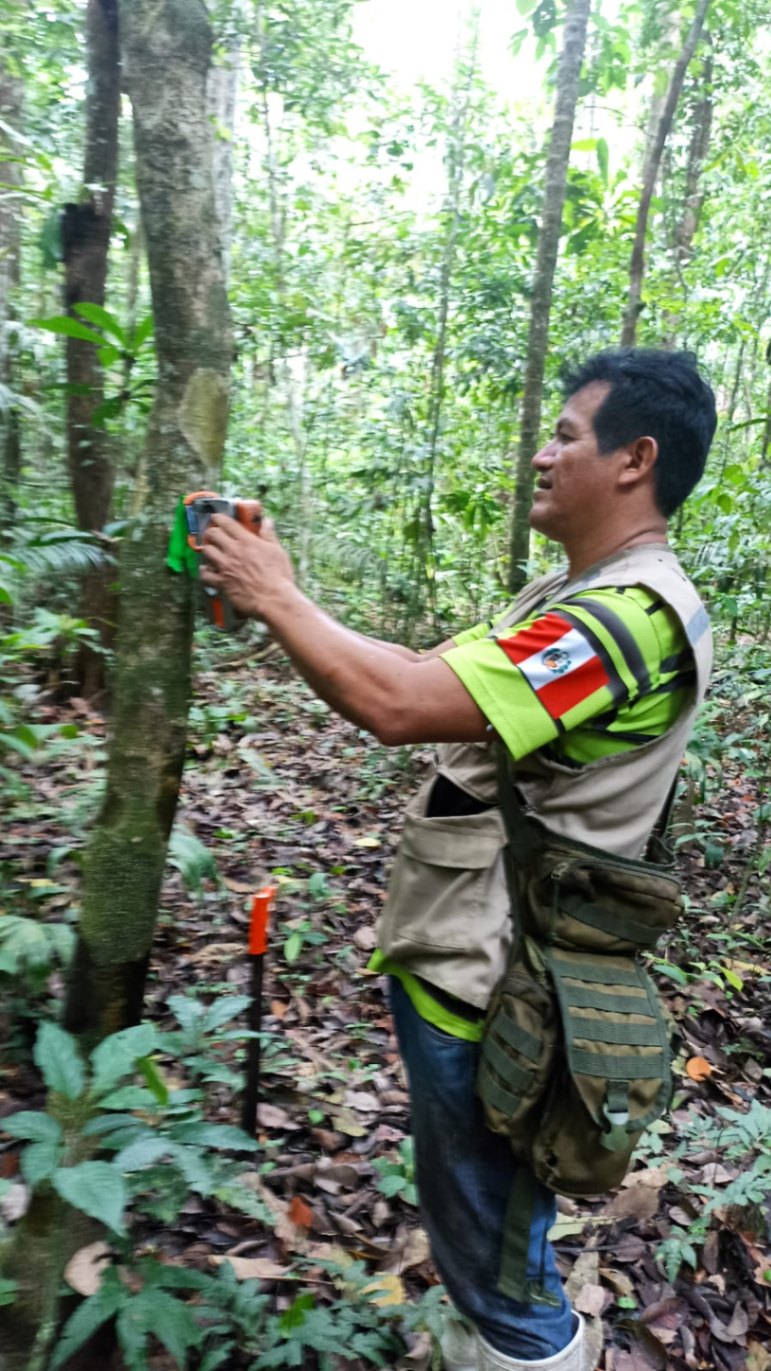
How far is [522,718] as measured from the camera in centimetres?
154

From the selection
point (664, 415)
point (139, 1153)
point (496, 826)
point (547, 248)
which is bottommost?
point (139, 1153)

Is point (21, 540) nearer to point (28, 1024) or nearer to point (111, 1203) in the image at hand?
point (28, 1024)

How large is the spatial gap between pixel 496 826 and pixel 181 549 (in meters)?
0.85

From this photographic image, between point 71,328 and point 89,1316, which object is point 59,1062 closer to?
point 89,1316

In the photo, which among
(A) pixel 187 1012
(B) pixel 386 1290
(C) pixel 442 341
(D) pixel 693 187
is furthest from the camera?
(D) pixel 693 187

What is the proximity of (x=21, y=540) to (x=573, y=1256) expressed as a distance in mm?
3473

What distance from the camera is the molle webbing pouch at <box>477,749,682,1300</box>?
162 cm

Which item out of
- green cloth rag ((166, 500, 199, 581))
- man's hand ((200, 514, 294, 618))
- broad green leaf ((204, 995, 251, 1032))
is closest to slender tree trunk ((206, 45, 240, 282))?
green cloth rag ((166, 500, 199, 581))

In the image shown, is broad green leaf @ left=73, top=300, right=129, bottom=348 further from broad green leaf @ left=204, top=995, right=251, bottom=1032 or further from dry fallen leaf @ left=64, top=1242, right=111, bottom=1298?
dry fallen leaf @ left=64, top=1242, right=111, bottom=1298

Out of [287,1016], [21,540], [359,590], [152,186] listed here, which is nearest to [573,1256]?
[287,1016]

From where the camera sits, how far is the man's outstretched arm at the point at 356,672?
156 cm

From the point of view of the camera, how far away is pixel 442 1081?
1811 millimetres

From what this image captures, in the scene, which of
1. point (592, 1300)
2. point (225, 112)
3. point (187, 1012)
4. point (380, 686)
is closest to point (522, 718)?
point (380, 686)

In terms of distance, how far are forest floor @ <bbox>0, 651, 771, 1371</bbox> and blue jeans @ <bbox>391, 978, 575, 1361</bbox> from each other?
1.63ft
